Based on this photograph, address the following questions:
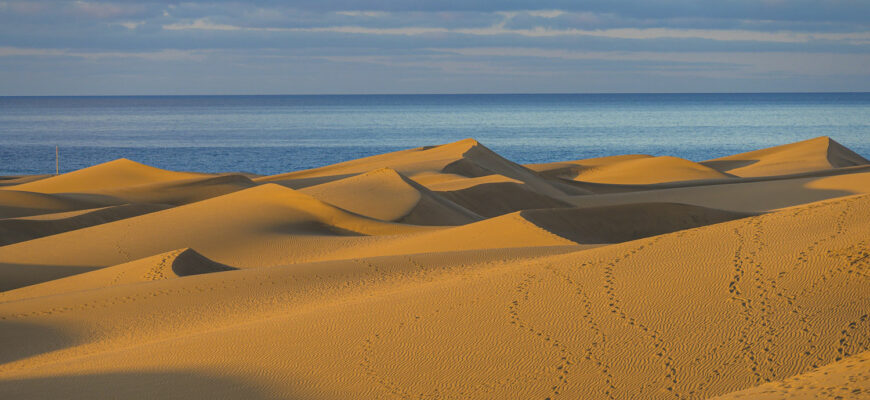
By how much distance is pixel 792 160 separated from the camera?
3075cm

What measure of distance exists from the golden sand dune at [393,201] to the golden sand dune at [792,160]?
15390mm

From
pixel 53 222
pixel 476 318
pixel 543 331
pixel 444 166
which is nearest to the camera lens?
pixel 543 331

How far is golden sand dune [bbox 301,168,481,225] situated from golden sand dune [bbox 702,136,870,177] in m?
15.4

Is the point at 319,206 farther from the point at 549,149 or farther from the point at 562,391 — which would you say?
the point at 549,149

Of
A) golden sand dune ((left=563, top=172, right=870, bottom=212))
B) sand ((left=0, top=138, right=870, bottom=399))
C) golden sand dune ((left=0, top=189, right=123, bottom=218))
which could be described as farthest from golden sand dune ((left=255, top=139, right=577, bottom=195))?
sand ((left=0, top=138, right=870, bottom=399))

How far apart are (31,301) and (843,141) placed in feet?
190

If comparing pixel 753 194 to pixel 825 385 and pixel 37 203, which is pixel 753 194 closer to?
pixel 37 203

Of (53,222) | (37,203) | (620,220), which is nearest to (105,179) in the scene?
(37,203)

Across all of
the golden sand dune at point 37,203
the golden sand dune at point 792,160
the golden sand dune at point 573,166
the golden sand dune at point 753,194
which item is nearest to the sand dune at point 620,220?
the golden sand dune at point 753,194

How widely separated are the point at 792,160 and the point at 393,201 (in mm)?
18788

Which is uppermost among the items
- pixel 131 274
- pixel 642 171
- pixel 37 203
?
pixel 131 274

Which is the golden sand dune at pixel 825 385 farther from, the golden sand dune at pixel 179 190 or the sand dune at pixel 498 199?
the golden sand dune at pixel 179 190

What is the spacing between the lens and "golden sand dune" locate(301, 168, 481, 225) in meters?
16.6

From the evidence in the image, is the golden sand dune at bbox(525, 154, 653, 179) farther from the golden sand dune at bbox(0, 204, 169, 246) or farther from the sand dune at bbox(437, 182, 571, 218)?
the golden sand dune at bbox(0, 204, 169, 246)
